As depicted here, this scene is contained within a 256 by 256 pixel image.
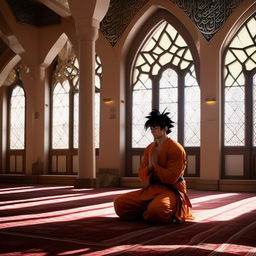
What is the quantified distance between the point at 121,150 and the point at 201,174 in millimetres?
2340

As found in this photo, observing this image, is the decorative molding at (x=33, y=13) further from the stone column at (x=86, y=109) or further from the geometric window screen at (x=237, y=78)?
the geometric window screen at (x=237, y=78)

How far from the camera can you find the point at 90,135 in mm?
10859

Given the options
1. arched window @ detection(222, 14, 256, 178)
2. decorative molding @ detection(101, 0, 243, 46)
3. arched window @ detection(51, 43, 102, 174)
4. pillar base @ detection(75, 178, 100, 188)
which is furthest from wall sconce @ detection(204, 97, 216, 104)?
arched window @ detection(51, 43, 102, 174)

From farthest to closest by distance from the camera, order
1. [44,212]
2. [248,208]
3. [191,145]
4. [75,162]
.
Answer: [75,162], [191,145], [248,208], [44,212]

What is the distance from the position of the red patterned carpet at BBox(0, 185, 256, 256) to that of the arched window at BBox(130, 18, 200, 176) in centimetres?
512

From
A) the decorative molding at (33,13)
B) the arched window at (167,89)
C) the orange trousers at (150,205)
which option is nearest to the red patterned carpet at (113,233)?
the orange trousers at (150,205)

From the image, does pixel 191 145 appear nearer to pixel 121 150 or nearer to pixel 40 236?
pixel 121 150

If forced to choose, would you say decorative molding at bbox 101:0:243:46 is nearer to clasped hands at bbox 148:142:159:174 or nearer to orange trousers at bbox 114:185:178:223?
clasped hands at bbox 148:142:159:174

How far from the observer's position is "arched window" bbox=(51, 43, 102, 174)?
13945mm

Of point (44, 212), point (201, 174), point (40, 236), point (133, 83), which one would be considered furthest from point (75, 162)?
point (40, 236)

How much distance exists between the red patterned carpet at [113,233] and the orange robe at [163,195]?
15cm

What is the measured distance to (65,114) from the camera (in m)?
14.2

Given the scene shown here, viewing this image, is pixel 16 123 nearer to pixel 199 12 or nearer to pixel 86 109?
pixel 86 109

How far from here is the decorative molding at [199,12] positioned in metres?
11.3
